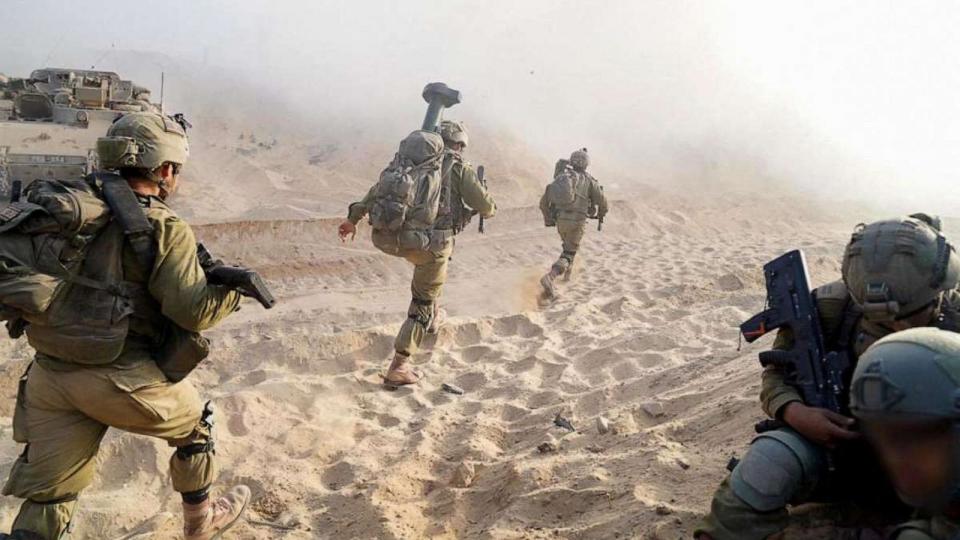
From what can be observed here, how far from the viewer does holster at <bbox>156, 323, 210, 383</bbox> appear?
9.22ft

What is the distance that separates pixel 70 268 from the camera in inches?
99.1

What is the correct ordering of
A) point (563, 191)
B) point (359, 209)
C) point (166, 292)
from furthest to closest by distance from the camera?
point (563, 191)
point (359, 209)
point (166, 292)

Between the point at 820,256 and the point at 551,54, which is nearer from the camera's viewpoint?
the point at 820,256

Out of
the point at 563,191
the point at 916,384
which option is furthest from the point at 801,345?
the point at 563,191

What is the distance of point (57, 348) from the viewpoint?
8.39 ft

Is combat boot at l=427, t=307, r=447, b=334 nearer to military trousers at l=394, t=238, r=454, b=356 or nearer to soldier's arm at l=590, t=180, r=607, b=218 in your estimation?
military trousers at l=394, t=238, r=454, b=356

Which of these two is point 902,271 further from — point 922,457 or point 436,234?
point 436,234

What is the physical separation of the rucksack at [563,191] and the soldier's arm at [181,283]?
6.32 meters

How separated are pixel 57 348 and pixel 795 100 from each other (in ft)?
74.0

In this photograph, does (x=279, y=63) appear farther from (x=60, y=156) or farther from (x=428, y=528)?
(x=428, y=528)

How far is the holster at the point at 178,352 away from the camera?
281cm

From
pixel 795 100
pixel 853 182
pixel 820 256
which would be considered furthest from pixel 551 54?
pixel 820 256

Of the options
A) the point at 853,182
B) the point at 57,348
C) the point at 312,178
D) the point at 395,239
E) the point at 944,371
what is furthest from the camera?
the point at 853,182

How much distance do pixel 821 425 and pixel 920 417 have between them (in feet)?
2.80
